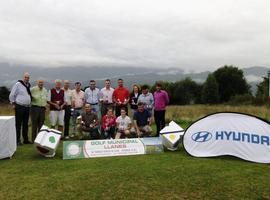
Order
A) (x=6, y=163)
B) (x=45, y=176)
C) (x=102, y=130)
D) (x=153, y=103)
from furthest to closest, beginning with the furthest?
1. (x=153, y=103)
2. (x=102, y=130)
3. (x=6, y=163)
4. (x=45, y=176)

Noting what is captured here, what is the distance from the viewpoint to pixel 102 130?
37.8 feet

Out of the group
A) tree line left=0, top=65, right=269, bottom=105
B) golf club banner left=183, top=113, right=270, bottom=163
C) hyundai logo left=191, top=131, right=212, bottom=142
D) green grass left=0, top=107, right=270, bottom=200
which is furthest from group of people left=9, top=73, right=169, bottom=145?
tree line left=0, top=65, right=269, bottom=105

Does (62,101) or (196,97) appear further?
(196,97)

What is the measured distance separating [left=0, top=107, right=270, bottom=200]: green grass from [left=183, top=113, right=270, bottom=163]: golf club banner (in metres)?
0.23

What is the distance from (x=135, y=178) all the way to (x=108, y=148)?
2.58 m

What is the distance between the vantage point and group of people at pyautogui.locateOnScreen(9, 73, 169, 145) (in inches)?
431

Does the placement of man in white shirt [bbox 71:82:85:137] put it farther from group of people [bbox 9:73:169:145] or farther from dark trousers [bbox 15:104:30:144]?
dark trousers [bbox 15:104:30:144]

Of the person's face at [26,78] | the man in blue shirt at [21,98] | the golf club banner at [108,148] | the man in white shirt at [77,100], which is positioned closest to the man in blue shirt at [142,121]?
the man in white shirt at [77,100]

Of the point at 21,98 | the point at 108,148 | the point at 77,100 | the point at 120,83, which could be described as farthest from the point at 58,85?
the point at 108,148

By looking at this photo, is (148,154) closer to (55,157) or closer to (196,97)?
(55,157)

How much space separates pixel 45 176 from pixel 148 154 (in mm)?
2978

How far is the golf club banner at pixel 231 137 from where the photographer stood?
8.37m

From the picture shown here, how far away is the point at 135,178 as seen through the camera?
684 cm

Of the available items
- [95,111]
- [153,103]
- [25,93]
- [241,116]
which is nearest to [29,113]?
[25,93]
